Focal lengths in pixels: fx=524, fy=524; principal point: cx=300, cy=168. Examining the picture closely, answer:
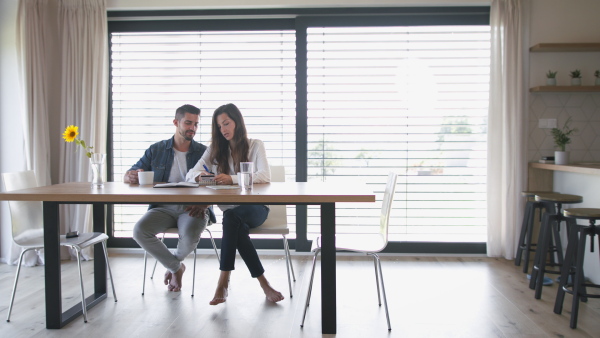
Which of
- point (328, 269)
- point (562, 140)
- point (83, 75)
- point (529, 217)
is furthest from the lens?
point (83, 75)

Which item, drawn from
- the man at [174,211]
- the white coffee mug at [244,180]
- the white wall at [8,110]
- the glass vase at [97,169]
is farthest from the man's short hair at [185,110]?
the white wall at [8,110]

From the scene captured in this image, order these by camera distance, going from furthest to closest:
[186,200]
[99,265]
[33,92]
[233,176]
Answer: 1. [33,92]
2. [99,265]
3. [233,176]
4. [186,200]

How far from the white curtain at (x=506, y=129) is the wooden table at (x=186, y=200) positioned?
1964 millimetres

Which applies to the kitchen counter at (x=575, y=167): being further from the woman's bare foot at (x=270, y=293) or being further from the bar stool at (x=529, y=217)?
the woman's bare foot at (x=270, y=293)

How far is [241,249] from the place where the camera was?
3.21 m

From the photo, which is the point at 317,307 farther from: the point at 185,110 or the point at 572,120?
the point at 572,120

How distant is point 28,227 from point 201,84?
201cm

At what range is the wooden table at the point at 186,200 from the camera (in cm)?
255

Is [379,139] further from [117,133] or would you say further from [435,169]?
[117,133]

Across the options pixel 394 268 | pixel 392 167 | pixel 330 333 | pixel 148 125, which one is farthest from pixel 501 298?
pixel 148 125

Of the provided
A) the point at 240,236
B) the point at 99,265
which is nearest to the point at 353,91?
the point at 240,236

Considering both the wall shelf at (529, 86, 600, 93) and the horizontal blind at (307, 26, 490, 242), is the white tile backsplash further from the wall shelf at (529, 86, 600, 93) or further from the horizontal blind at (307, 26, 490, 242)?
the horizontal blind at (307, 26, 490, 242)

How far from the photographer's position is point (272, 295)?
3248 mm

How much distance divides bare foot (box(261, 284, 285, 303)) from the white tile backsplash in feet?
8.41
